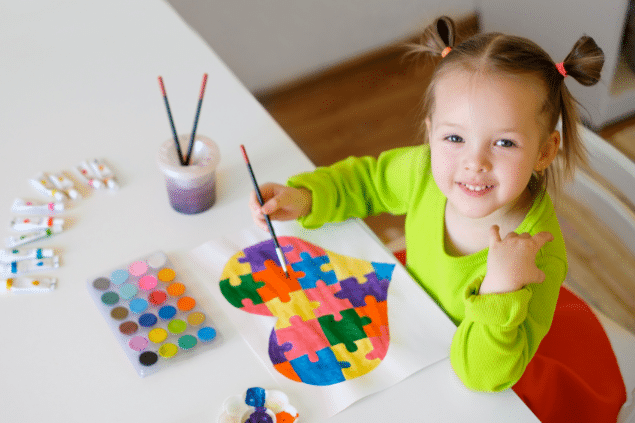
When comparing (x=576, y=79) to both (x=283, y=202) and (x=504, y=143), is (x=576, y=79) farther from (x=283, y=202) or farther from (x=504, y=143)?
(x=283, y=202)

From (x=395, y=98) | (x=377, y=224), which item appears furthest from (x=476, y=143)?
(x=395, y=98)

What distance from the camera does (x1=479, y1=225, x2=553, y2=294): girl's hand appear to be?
0.78 meters

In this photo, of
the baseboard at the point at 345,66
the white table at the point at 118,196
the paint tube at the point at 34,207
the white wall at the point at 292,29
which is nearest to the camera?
the white table at the point at 118,196

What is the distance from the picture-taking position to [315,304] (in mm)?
875

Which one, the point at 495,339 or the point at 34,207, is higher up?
the point at 34,207

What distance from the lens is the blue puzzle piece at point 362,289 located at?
884 mm

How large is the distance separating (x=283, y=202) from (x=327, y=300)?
166 mm

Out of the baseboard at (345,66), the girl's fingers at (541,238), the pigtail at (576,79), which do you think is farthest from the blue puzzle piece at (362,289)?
the baseboard at (345,66)

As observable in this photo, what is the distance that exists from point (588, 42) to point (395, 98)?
1672 millimetres

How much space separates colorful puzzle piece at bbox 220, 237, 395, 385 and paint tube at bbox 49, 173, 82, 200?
0.27 metres

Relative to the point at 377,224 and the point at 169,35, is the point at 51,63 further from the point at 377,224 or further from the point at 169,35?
Result: the point at 377,224

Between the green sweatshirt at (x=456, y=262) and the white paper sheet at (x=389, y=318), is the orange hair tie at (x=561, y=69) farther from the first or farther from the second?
the white paper sheet at (x=389, y=318)

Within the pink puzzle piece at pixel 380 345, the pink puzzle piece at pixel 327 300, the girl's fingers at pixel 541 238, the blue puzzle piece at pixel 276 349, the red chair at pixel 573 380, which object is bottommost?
the red chair at pixel 573 380

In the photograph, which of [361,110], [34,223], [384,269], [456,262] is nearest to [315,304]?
[384,269]
